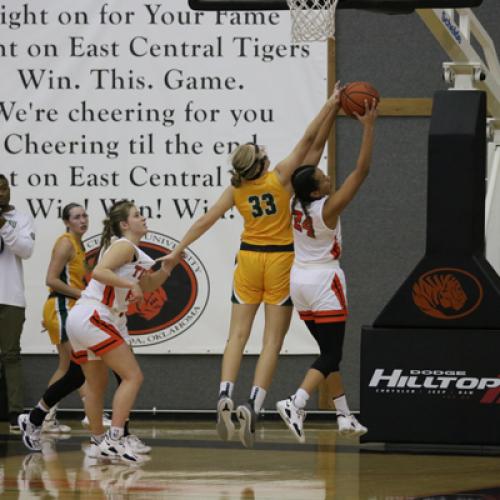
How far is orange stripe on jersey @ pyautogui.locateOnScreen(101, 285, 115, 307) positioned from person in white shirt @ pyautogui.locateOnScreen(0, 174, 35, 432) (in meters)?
2.80

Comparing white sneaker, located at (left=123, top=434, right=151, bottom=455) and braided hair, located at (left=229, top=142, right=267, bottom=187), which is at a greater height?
braided hair, located at (left=229, top=142, right=267, bottom=187)

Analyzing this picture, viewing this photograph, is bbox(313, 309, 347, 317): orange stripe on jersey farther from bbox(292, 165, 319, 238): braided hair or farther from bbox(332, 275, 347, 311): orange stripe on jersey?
bbox(292, 165, 319, 238): braided hair

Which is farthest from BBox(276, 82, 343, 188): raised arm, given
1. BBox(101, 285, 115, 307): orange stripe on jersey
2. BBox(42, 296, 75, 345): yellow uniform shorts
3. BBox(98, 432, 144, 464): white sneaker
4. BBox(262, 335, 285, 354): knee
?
BBox(42, 296, 75, 345): yellow uniform shorts

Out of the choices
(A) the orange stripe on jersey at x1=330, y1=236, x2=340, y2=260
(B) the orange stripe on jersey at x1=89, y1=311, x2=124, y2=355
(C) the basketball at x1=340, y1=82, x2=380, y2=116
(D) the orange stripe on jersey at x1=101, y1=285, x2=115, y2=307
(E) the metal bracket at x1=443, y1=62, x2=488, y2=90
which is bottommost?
(B) the orange stripe on jersey at x1=89, y1=311, x2=124, y2=355

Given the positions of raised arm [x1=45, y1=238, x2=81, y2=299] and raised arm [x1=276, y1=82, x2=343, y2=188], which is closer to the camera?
raised arm [x1=276, y1=82, x2=343, y2=188]

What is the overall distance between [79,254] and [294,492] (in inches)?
184

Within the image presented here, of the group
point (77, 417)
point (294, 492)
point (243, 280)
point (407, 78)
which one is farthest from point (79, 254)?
point (294, 492)

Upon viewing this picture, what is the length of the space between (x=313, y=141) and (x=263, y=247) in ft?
2.55

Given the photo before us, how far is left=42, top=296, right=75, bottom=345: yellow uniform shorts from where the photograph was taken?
11.4 meters

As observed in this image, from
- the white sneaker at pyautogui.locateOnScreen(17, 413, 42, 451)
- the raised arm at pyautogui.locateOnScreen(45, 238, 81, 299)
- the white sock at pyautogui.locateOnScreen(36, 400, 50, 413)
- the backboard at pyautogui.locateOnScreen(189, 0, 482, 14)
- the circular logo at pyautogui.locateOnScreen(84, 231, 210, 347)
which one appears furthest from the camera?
the circular logo at pyautogui.locateOnScreen(84, 231, 210, 347)

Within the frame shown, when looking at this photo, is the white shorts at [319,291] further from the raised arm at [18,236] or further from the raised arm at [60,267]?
the raised arm at [18,236]

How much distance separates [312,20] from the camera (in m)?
8.55

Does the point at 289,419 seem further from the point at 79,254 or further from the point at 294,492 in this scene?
the point at 79,254

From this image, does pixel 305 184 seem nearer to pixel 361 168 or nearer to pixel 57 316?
pixel 361 168
